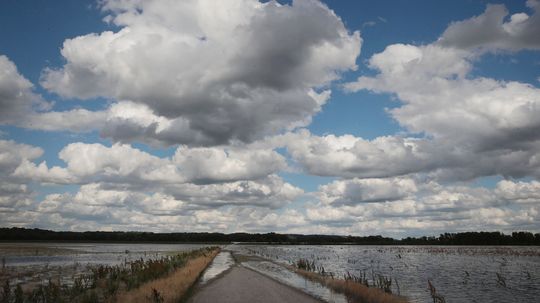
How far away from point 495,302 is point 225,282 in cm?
1805

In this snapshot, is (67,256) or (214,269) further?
(67,256)


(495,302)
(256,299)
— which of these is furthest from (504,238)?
(256,299)

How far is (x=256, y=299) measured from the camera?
24328 millimetres

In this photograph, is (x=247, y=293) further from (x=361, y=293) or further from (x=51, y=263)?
(x=51, y=263)

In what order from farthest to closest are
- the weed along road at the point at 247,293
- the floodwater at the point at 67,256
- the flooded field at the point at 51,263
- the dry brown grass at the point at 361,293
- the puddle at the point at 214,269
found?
the floodwater at the point at 67,256 → the flooded field at the point at 51,263 → the puddle at the point at 214,269 → the weed along road at the point at 247,293 → the dry brown grass at the point at 361,293

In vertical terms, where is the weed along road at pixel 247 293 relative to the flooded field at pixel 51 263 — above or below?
above

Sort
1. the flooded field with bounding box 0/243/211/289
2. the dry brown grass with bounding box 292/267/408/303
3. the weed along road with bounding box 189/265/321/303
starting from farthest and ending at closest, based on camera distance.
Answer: the flooded field with bounding box 0/243/211/289 < the weed along road with bounding box 189/265/321/303 < the dry brown grass with bounding box 292/267/408/303

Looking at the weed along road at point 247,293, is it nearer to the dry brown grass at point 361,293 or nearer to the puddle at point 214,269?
the dry brown grass at point 361,293

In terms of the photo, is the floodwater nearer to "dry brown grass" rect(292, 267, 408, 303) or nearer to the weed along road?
the weed along road

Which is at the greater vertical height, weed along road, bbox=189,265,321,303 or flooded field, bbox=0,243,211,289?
weed along road, bbox=189,265,321,303

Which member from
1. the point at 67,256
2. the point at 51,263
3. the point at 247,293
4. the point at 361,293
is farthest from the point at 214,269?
the point at 67,256

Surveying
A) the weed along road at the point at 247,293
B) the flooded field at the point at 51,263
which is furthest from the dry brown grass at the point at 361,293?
the flooded field at the point at 51,263

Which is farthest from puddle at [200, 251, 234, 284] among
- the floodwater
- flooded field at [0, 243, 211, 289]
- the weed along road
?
the floodwater

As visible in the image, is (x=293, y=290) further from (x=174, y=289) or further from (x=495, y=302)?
(x=495, y=302)
